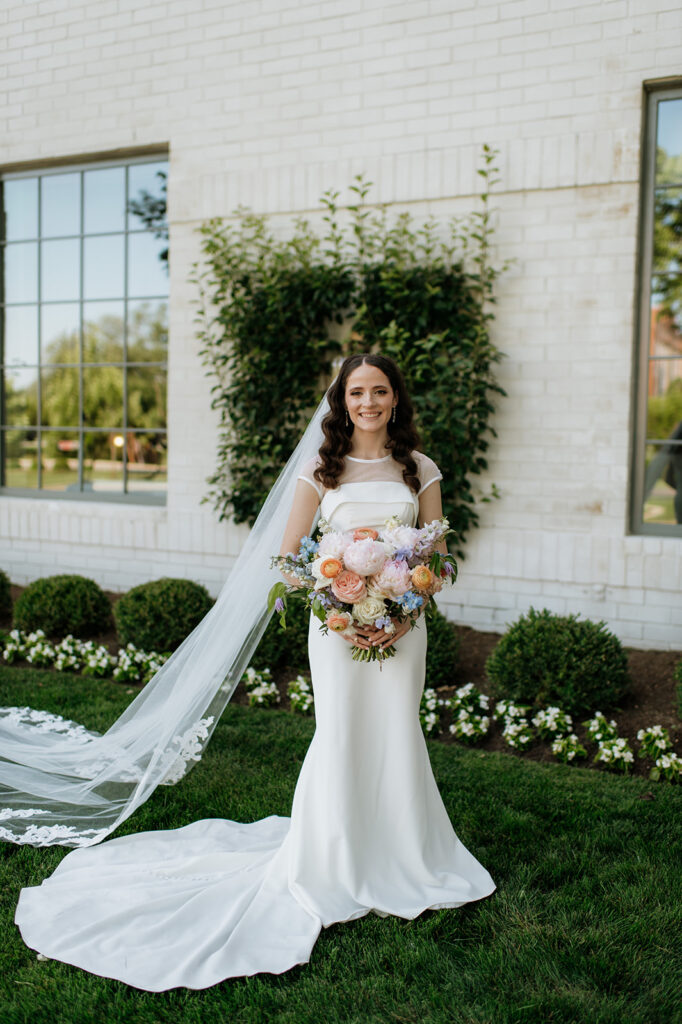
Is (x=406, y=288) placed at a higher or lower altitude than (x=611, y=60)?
lower

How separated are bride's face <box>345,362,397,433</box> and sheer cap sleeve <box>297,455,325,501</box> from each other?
24cm

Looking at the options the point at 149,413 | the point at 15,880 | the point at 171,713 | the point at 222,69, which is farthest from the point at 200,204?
the point at 15,880

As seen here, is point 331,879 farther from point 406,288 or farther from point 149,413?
point 149,413

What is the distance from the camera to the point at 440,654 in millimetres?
5602

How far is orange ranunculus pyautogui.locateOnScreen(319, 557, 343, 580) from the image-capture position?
3037mm

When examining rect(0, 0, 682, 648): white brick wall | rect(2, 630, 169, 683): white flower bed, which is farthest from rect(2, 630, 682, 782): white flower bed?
rect(0, 0, 682, 648): white brick wall

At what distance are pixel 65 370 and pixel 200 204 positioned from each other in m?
2.24

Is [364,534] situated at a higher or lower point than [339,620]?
higher

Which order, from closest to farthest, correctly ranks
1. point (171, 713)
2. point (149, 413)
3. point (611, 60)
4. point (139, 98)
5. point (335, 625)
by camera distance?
point (335, 625) < point (171, 713) < point (611, 60) < point (139, 98) < point (149, 413)

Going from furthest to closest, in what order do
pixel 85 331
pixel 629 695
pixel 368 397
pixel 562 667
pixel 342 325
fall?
1. pixel 85 331
2. pixel 342 325
3. pixel 629 695
4. pixel 562 667
5. pixel 368 397

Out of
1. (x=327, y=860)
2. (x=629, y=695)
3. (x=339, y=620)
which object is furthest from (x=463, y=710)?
(x=339, y=620)

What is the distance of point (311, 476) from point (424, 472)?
464 mm

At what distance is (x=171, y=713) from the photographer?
3.85m

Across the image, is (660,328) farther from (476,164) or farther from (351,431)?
(351,431)
